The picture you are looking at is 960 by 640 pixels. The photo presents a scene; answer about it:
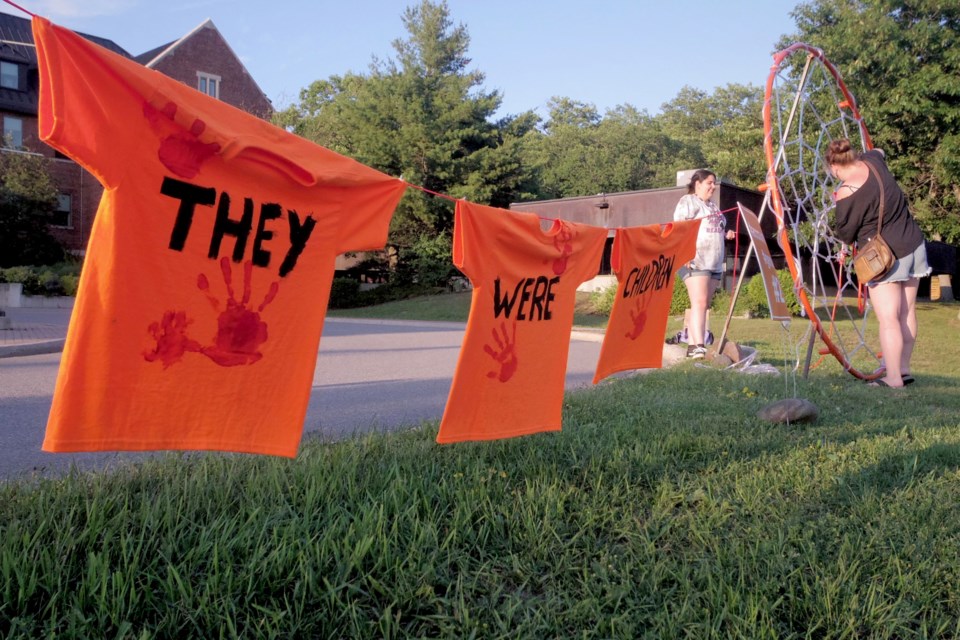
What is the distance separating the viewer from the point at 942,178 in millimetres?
18422

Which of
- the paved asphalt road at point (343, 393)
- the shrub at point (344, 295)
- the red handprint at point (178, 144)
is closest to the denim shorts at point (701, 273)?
the paved asphalt road at point (343, 393)

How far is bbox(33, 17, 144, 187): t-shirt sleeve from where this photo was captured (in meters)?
2.05

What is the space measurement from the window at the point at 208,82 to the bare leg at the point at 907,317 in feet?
117

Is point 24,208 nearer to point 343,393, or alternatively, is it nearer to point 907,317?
point 343,393

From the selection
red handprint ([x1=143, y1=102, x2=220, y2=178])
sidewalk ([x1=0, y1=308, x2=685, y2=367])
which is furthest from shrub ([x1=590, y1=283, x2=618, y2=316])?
red handprint ([x1=143, y1=102, x2=220, y2=178])

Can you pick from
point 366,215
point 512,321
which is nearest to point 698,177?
point 512,321

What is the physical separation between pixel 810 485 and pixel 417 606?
209 cm

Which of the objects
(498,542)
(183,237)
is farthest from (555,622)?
(183,237)

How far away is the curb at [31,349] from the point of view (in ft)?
31.1

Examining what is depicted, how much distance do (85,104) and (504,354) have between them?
2.00m

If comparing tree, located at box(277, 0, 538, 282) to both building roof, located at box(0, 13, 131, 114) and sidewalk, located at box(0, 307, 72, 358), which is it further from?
sidewalk, located at box(0, 307, 72, 358)

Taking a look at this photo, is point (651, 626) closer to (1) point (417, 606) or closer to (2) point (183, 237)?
(1) point (417, 606)

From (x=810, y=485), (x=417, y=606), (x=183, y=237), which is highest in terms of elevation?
(x=183, y=237)

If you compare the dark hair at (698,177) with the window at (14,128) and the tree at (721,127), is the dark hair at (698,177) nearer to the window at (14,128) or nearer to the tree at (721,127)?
the tree at (721,127)
